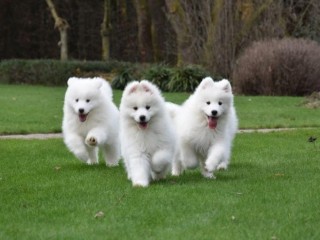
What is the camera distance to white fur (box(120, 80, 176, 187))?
8.48 m

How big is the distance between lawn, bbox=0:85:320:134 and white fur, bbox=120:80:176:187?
6967 mm

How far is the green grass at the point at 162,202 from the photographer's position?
634 cm

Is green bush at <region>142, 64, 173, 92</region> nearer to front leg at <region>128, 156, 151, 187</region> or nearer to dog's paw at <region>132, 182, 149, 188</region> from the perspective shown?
front leg at <region>128, 156, 151, 187</region>

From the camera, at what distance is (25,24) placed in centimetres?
4169

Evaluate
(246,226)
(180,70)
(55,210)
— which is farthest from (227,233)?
(180,70)

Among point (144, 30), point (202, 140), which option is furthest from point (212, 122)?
point (144, 30)

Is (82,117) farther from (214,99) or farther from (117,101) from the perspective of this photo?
(117,101)

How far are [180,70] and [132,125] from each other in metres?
18.7

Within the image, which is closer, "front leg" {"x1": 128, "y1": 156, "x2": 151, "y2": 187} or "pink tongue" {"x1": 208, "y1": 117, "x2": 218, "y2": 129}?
"front leg" {"x1": 128, "y1": 156, "x2": 151, "y2": 187}

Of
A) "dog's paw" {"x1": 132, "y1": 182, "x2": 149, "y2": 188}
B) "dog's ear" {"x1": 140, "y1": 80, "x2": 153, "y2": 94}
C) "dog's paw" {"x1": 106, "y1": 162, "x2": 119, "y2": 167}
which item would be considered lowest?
"dog's paw" {"x1": 106, "y1": 162, "x2": 119, "y2": 167}

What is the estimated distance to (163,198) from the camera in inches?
303

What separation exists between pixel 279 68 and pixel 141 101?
652 inches

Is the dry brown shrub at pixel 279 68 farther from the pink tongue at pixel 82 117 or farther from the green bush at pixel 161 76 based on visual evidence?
the pink tongue at pixel 82 117

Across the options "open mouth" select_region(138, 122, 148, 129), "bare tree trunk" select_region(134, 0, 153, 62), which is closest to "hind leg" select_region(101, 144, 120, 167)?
"open mouth" select_region(138, 122, 148, 129)
